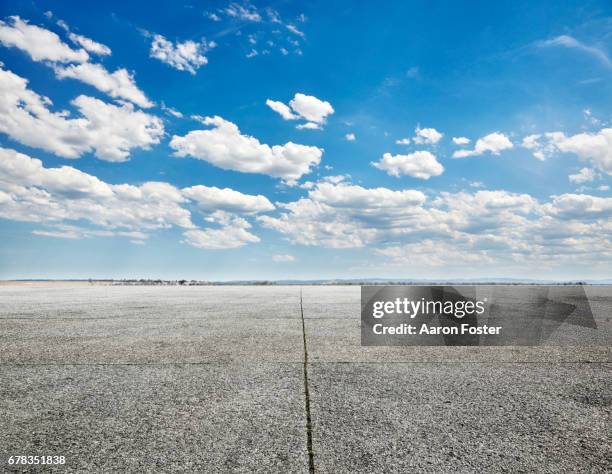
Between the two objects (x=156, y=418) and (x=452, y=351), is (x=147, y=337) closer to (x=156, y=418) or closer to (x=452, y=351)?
(x=156, y=418)

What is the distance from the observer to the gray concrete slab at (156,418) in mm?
3062

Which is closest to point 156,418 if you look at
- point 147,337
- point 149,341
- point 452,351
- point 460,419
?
point 460,419

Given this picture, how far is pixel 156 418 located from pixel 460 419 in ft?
9.74

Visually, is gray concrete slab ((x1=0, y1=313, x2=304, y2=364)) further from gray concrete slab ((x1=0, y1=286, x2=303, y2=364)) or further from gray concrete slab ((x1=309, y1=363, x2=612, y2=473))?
gray concrete slab ((x1=309, y1=363, x2=612, y2=473))

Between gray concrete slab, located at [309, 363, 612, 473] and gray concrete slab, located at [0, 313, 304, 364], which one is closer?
gray concrete slab, located at [309, 363, 612, 473]

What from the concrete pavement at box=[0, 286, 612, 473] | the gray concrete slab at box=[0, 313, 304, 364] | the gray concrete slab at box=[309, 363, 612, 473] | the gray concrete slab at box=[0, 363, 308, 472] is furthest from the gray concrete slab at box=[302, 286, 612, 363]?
the gray concrete slab at box=[0, 363, 308, 472]

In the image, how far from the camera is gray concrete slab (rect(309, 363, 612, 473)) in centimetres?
305

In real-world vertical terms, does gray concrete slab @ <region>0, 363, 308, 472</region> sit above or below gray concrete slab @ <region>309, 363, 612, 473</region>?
above

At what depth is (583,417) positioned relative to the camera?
13.1ft

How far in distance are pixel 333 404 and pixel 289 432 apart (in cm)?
84

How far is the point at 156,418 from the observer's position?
12.7ft

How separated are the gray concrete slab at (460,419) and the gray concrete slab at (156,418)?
401 mm

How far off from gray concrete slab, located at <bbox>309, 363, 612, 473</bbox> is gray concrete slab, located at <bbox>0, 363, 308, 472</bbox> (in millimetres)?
401

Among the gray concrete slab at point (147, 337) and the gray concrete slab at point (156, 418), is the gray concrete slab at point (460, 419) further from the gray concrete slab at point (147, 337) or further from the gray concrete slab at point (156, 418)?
the gray concrete slab at point (147, 337)
